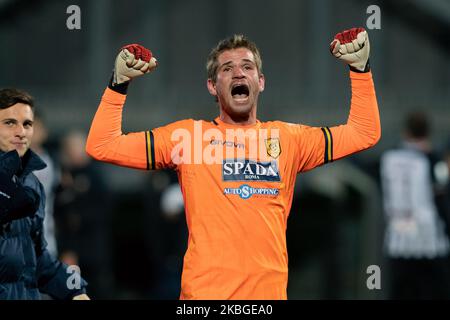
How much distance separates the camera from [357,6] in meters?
14.7

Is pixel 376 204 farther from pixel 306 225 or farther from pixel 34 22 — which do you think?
pixel 34 22

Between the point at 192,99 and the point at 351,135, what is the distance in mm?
9053

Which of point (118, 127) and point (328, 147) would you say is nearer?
point (118, 127)

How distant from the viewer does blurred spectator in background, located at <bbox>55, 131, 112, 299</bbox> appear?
30.5 feet

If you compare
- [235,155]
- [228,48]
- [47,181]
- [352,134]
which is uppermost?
[228,48]

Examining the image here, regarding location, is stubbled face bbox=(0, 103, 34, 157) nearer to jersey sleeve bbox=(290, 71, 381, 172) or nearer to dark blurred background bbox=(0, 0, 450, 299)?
jersey sleeve bbox=(290, 71, 381, 172)

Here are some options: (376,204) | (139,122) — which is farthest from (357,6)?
(376,204)

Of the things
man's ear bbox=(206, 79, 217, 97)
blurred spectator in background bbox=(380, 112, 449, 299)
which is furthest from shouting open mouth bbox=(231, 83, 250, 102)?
blurred spectator in background bbox=(380, 112, 449, 299)

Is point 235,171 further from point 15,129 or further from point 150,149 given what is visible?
point 15,129

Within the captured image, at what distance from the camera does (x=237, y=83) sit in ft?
15.5

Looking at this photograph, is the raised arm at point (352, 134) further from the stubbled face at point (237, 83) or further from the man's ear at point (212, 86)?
the man's ear at point (212, 86)

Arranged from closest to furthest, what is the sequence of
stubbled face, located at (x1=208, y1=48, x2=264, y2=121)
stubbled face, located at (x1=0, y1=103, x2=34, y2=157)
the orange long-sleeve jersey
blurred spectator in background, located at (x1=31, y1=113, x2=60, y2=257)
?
the orange long-sleeve jersey, stubbled face, located at (x1=208, y1=48, x2=264, y2=121), stubbled face, located at (x1=0, y1=103, x2=34, y2=157), blurred spectator in background, located at (x1=31, y1=113, x2=60, y2=257)

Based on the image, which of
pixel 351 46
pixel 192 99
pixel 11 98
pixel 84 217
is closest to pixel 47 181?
pixel 84 217

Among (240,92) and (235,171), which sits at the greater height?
(240,92)
